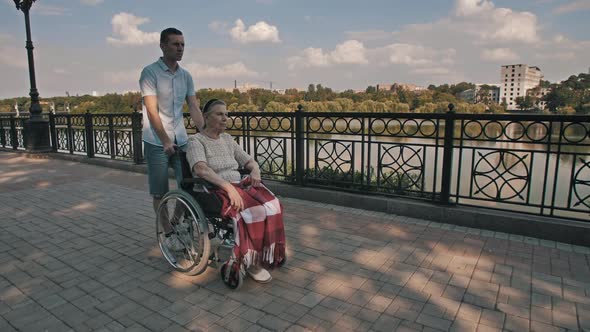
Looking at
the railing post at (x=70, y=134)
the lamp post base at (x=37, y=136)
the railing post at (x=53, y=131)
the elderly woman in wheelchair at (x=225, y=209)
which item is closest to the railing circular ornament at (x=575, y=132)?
the elderly woman in wheelchair at (x=225, y=209)

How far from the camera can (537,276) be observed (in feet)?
9.80

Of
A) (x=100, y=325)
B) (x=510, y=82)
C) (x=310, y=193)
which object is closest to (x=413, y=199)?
(x=310, y=193)

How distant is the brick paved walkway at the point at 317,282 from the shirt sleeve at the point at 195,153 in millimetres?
930

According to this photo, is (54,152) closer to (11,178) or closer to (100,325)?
(11,178)

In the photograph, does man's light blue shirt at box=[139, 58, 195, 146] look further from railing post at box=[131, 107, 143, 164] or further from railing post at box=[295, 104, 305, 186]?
railing post at box=[131, 107, 143, 164]

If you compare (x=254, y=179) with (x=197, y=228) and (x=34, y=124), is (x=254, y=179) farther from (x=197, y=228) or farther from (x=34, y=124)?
(x=34, y=124)

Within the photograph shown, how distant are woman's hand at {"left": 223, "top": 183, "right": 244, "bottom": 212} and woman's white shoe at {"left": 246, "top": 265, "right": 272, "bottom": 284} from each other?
1.77ft

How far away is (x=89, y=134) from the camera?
8.88 metres

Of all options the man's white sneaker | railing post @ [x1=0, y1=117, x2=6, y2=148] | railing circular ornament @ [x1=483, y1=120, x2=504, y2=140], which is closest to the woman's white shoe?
the man's white sneaker

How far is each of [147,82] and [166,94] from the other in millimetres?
175

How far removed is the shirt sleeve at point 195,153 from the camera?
2.79 metres

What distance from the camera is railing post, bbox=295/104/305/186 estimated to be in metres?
5.29

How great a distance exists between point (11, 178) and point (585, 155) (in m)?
8.70

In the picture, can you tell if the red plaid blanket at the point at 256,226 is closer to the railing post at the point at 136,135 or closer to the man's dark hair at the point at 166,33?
the man's dark hair at the point at 166,33
